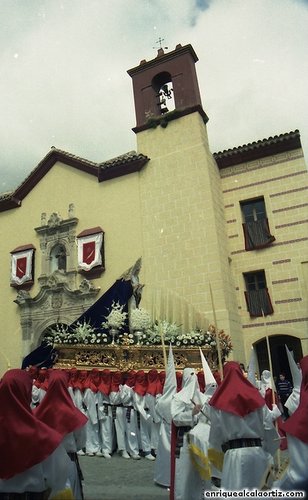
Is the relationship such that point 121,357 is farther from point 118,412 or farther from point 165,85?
point 165,85

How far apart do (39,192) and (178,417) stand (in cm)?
1546

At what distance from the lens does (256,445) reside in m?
4.29


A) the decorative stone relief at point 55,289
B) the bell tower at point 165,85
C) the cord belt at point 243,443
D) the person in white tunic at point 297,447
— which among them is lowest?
the cord belt at point 243,443

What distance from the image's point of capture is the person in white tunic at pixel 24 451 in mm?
3395

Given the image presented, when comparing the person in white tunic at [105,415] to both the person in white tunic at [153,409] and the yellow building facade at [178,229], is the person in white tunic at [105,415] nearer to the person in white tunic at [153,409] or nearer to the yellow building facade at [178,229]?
the person in white tunic at [153,409]

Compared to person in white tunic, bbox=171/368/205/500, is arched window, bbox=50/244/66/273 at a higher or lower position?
higher

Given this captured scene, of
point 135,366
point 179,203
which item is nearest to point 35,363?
point 135,366

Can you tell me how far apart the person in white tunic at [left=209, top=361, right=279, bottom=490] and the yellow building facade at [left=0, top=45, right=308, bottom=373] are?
867cm

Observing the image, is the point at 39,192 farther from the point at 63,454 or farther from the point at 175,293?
the point at 63,454

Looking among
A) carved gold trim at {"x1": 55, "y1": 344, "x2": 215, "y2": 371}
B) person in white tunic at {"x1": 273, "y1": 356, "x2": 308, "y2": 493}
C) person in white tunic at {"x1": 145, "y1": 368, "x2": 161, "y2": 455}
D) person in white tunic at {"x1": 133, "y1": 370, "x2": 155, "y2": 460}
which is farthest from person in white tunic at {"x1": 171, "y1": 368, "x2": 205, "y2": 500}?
carved gold trim at {"x1": 55, "y1": 344, "x2": 215, "y2": 371}

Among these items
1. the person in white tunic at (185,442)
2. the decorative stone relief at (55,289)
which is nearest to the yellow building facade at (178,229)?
the decorative stone relief at (55,289)

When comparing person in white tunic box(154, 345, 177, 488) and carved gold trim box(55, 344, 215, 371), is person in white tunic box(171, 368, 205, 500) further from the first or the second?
carved gold trim box(55, 344, 215, 371)

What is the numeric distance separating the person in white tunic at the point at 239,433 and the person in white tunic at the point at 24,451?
166 centimetres

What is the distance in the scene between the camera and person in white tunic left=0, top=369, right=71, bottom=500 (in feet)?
11.1
